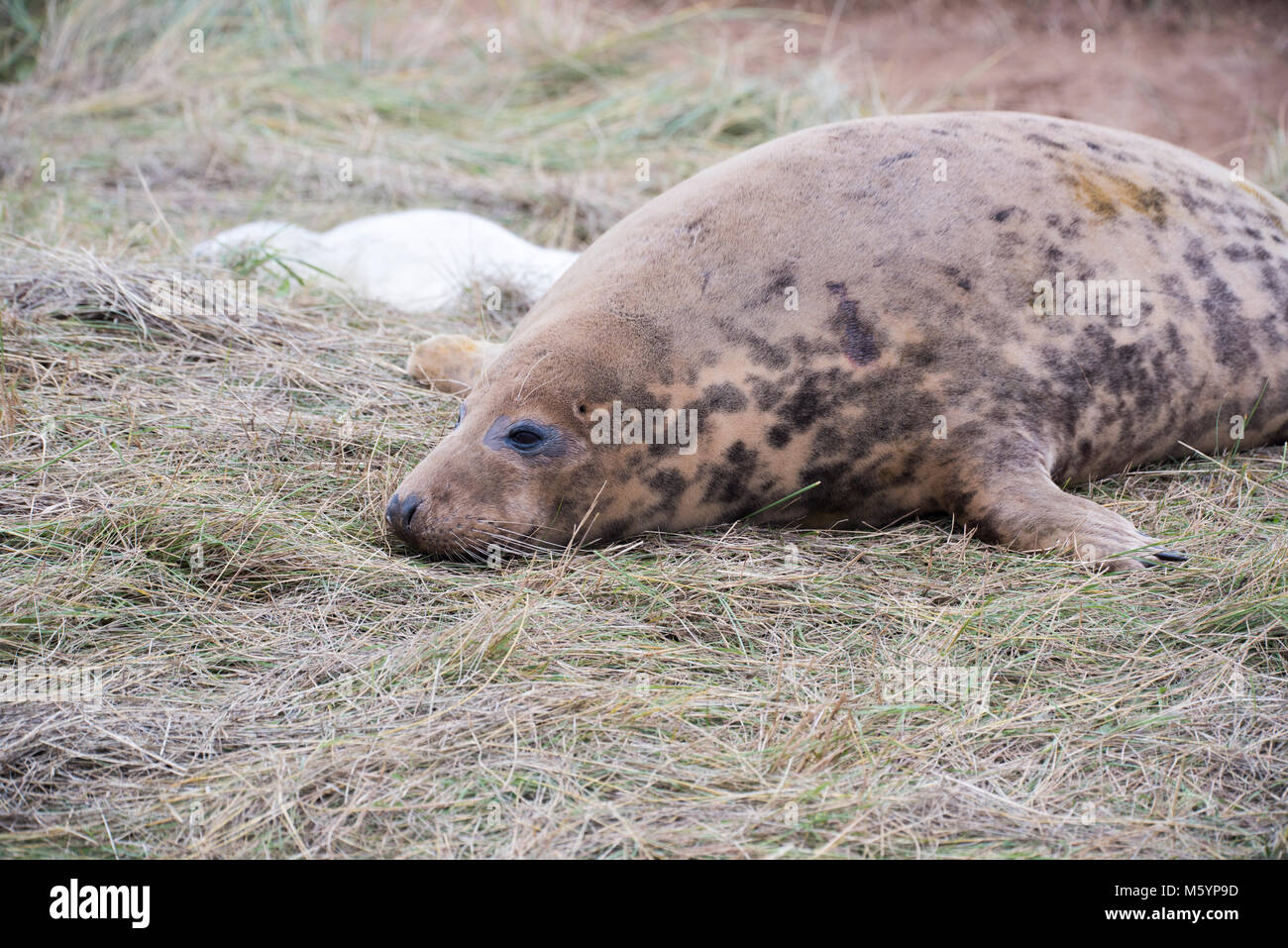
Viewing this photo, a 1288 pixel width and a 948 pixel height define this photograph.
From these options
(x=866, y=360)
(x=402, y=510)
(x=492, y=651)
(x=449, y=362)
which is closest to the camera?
(x=492, y=651)

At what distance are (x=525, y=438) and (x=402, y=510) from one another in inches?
13.3

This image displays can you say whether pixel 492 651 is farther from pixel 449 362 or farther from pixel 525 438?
pixel 449 362

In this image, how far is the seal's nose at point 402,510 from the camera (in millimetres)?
2979

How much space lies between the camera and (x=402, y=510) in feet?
9.78

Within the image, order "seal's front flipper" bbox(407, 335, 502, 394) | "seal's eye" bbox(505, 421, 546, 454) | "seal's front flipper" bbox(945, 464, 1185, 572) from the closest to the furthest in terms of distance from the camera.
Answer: "seal's front flipper" bbox(945, 464, 1185, 572) → "seal's eye" bbox(505, 421, 546, 454) → "seal's front flipper" bbox(407, 335, 502, 394)

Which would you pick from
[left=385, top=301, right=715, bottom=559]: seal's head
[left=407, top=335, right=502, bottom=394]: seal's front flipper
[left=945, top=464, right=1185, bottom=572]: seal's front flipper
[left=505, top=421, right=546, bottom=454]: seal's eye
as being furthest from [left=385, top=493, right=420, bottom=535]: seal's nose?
[left=945, top=464, right=1185, bottom=572]: seal's front flipper

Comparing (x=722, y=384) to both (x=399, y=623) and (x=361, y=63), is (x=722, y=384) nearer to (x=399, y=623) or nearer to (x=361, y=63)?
(x=399, y=623)

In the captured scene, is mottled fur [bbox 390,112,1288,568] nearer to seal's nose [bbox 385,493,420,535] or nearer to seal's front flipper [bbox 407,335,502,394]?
seal's nose [bbox 385,493,420,535]

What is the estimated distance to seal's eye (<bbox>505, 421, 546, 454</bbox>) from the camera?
3035 millimetres

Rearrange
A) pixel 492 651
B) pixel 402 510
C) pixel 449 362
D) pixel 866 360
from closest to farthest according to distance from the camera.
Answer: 1. pixel 492 651
2. pixel 402 510
3. pixel 866 360
4. pixel 449 362

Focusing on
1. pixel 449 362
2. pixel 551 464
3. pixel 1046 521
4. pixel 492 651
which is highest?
pixel 449 362

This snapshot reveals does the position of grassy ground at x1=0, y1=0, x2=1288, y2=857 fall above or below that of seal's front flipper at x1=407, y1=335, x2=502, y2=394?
below

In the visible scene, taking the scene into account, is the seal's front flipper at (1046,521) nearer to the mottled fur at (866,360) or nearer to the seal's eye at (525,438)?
the mottled fur at (866,360)

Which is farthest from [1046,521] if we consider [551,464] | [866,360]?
[551,464]
